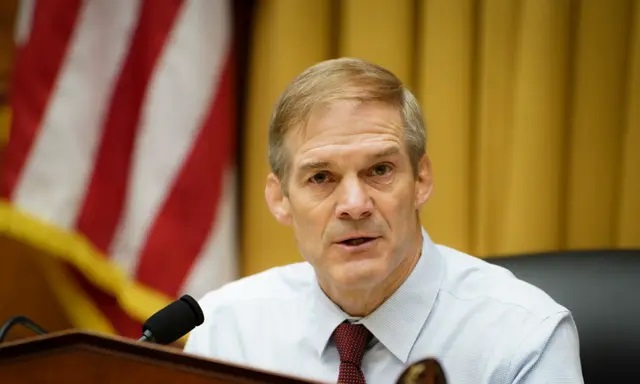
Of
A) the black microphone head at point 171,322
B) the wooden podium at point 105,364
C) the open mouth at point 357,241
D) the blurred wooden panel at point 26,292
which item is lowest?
the blurred wooden panel at point 26,292

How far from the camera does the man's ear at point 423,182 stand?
1406 mm

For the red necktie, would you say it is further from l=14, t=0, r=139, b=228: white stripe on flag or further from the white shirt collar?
l=14, t=0, r=139, b=228: white stripe on flag

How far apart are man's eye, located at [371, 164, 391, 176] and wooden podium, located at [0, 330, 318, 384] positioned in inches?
24.7

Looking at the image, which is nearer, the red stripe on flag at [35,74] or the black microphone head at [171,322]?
the black microphone head at [171,322]

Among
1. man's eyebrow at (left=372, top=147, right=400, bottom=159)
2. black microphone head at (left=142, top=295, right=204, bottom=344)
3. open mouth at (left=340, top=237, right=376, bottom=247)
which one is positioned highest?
man's eyebrow at (left=372, top=147, right=400, bottom=159)

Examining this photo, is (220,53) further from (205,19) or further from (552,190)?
(552,190)

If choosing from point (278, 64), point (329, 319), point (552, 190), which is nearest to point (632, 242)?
point (552, 190)

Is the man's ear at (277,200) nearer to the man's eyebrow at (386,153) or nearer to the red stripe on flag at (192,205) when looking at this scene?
the man's eyebrow at (386,153)

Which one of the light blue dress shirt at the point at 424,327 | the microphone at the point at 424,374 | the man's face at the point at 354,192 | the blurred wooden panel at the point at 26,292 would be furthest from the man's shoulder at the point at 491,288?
the blurred wooden panel at the point at 26,292

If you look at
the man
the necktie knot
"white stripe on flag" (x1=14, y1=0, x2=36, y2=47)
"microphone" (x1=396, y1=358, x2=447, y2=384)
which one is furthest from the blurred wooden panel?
"microphone" (x1=396, y1=358, x2=447, y2=384)

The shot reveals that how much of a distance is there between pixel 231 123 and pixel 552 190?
31.3 inches

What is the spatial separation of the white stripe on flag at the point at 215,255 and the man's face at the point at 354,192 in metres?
0.75

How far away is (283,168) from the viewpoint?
1.42 metres

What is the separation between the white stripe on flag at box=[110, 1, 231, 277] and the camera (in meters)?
2.03
